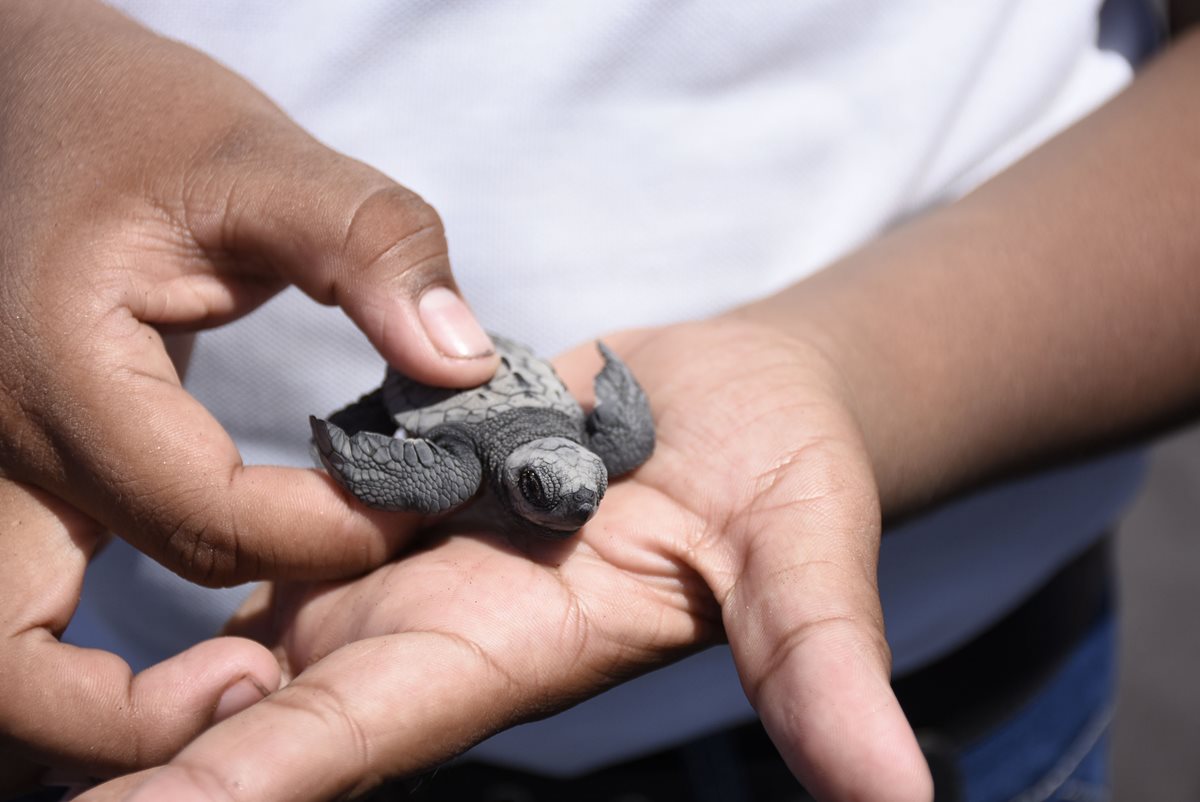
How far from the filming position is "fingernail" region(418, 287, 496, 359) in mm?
1179

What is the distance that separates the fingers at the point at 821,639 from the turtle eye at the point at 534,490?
0.28 metres

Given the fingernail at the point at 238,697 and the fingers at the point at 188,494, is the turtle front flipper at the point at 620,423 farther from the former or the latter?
the fingernail at the point at 238,697

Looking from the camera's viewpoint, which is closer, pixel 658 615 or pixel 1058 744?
pixel 658 615

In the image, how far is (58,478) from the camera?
113 cm

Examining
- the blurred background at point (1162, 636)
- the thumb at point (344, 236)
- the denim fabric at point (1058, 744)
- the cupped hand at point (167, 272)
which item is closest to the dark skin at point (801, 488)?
the cupped hand at point (167, 272)

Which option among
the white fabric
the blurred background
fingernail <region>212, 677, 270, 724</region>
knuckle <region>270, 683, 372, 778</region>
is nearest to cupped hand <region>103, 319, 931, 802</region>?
knuckle <region>270, 683, 372, 778</region>

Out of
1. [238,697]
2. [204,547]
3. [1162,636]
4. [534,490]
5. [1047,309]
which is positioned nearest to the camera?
[238,697]

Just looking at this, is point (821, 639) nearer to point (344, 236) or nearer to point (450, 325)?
point (450, 325)

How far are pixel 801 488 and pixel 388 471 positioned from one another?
51cm

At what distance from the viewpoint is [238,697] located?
1.02 metres

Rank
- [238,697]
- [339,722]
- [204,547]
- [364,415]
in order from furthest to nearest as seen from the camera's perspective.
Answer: [364,415] → [204,547] → [238,697] → [339,722]

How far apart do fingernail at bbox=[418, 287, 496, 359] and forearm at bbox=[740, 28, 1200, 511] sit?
16.0 inches

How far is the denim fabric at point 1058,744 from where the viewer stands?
4.85 ft

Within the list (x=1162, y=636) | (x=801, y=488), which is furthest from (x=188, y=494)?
(x=1162, y=636)
